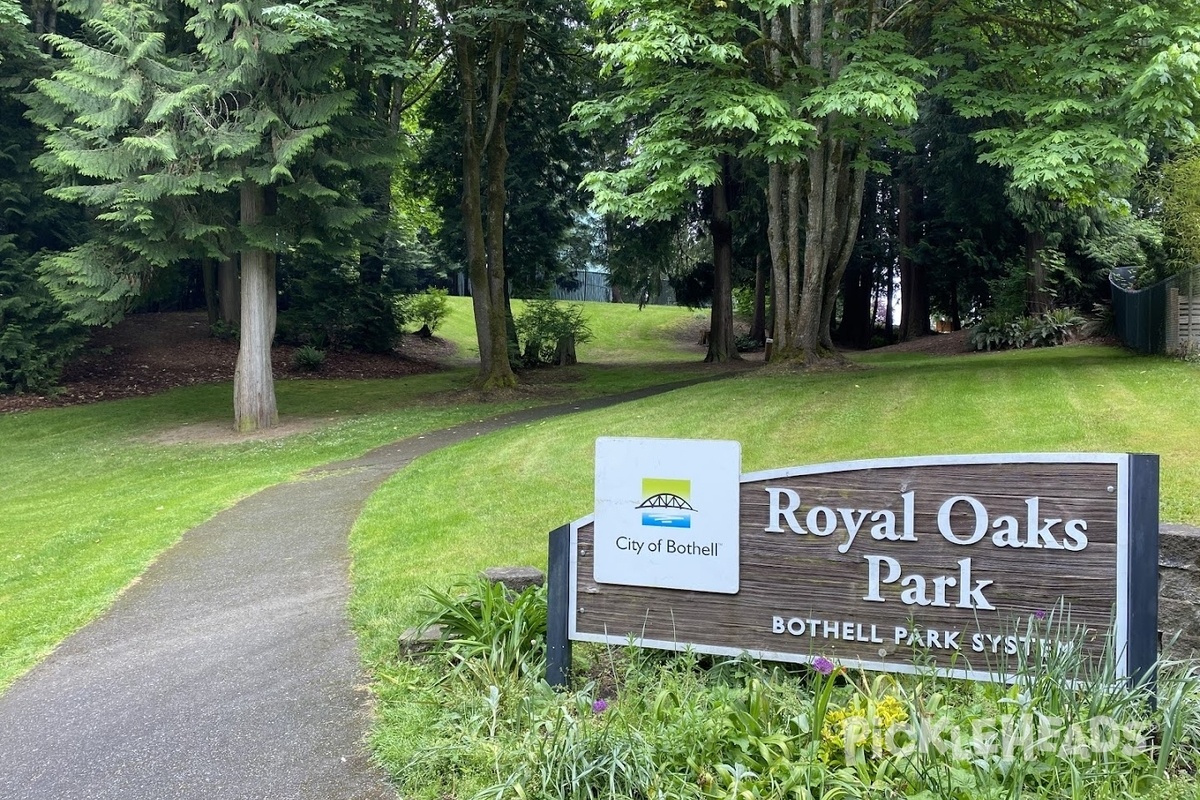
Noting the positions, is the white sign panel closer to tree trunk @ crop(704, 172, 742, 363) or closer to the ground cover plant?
the ground cover plant

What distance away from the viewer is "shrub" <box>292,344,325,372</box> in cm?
2625

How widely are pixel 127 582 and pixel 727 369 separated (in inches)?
738

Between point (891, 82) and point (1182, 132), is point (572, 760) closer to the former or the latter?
point (891, 82)

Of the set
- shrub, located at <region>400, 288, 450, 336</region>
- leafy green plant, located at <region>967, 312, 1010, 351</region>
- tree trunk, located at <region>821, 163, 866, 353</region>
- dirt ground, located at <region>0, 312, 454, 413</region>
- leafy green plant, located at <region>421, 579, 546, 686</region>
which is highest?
tree trunk, located at <region>821, 163, 866, 353</region>

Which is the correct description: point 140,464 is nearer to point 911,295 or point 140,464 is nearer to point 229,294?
point 229,294

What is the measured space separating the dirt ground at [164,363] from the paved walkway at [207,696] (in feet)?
54.2

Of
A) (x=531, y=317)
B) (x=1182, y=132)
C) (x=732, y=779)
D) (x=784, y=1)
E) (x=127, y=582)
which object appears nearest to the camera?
(x=732, y=779)

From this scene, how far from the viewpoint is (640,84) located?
16016mm

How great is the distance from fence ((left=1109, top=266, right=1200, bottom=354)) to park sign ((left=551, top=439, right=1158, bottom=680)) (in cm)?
1404

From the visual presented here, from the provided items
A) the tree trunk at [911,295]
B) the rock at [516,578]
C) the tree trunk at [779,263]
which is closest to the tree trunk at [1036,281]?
the tree trunk at [911,295]

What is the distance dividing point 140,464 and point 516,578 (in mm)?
12211

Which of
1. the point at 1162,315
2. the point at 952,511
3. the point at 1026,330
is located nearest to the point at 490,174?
the point at 1162,315

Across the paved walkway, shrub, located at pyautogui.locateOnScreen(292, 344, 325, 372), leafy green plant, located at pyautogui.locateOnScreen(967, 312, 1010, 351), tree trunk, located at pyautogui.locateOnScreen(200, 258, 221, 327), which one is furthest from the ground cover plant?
tree trunk, located at pyautogui.locateOnScreen(200, 258, 221, 327)

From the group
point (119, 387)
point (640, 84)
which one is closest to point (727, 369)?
point (640, 84)
